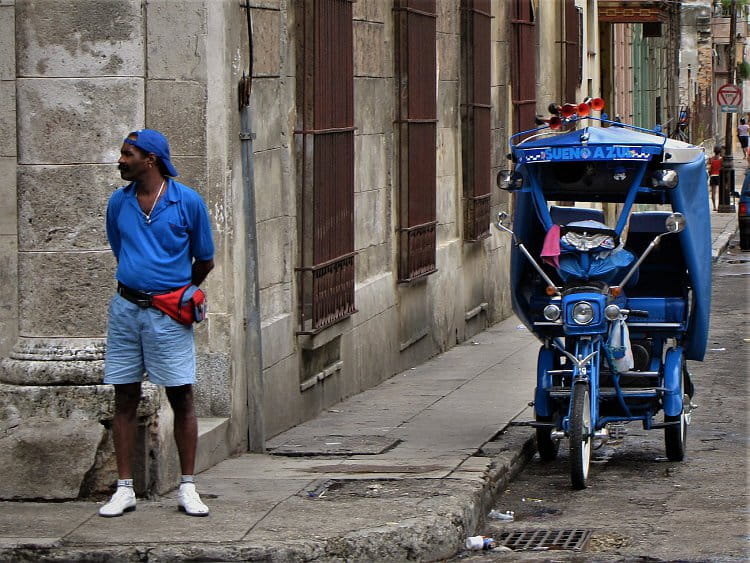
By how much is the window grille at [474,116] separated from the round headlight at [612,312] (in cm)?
732

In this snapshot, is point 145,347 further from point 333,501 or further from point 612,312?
point 612,312

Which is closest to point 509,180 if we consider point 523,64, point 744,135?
point 523,64

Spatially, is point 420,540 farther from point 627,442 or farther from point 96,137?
point 627,442

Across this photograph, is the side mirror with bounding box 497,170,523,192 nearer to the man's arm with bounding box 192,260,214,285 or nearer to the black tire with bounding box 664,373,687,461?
the black tire with bounding box 664,373,687,461

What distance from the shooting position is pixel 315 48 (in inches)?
421

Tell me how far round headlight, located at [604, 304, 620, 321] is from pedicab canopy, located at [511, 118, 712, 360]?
503mm

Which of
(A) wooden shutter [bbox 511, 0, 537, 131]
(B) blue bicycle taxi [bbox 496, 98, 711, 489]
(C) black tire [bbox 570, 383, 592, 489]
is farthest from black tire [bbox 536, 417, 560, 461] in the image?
(A) wooden shutter [bbox 511, 0, 537, 131]

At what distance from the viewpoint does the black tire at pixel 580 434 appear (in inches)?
337

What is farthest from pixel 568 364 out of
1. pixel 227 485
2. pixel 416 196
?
pixel 416 196

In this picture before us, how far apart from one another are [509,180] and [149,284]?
9.63 ft

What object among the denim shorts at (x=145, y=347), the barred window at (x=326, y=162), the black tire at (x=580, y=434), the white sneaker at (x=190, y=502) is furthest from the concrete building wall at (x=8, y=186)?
the black tire at (x=580, y=434)

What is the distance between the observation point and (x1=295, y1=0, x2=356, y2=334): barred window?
419 inches

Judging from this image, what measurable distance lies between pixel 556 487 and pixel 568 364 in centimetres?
104

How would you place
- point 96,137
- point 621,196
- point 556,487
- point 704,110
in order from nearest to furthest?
point 96,137 → point 556,487 → point 621,196 → point 704,110
